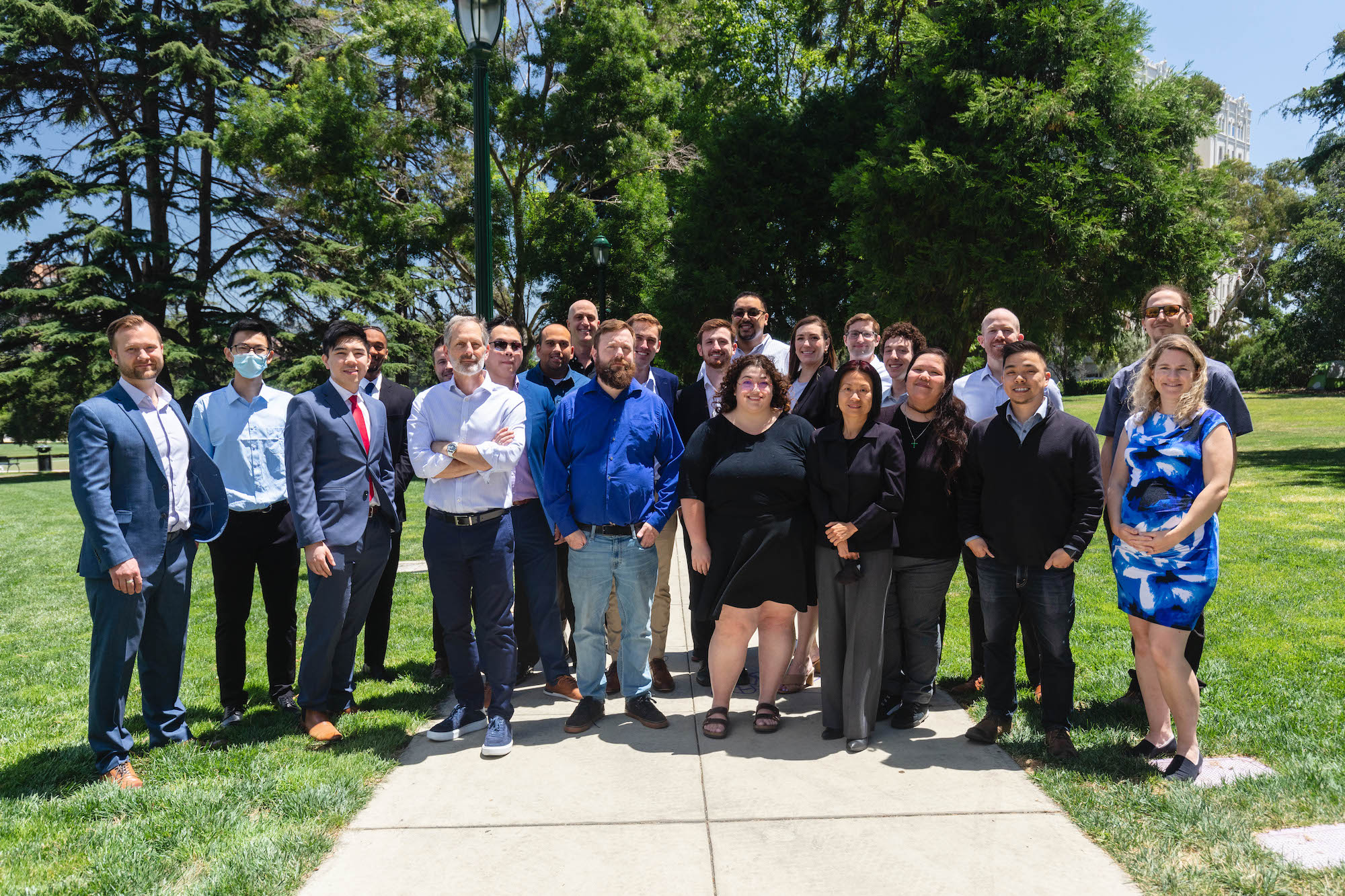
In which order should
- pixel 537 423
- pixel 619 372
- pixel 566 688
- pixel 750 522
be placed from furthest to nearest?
1. pixel 566 688
2. pixel 537 423
3. pixel 619 372
4. pixel 750 522

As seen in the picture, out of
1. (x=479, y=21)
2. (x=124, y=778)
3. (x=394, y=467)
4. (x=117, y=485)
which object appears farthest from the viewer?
(x=479, y=21)

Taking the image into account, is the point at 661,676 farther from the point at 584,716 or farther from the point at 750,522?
the point at 750,522

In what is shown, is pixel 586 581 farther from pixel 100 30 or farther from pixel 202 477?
pixel 100 30

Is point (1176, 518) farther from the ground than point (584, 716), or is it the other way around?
point (1176, 518)

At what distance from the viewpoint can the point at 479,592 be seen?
479 centimetres

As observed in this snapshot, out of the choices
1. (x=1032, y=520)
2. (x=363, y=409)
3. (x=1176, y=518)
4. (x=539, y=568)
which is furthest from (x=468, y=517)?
(x=1176, y=518)

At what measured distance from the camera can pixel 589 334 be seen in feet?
19.7

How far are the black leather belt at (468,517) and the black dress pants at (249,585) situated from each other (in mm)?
985

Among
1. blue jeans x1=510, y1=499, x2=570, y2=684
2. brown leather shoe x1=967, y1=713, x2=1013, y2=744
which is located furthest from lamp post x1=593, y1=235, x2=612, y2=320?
brown leather shoe x1=967, y1=713, x2=1013, y2=744

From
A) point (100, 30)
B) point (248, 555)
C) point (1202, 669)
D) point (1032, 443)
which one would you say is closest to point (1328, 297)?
point (1202, 669)

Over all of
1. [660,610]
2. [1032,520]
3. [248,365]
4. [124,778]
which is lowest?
[124,778]

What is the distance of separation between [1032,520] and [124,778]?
4.70 m

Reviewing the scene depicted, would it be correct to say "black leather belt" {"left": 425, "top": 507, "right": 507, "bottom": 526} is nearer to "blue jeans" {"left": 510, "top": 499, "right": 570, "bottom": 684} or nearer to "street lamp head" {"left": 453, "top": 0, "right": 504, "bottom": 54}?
"blue jeans" {"left": 510, "top": 499, "right": 570, "bottom": 684}

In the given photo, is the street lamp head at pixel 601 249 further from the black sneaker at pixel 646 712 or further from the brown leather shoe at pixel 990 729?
the brown leather shoe at pixel 990 729
